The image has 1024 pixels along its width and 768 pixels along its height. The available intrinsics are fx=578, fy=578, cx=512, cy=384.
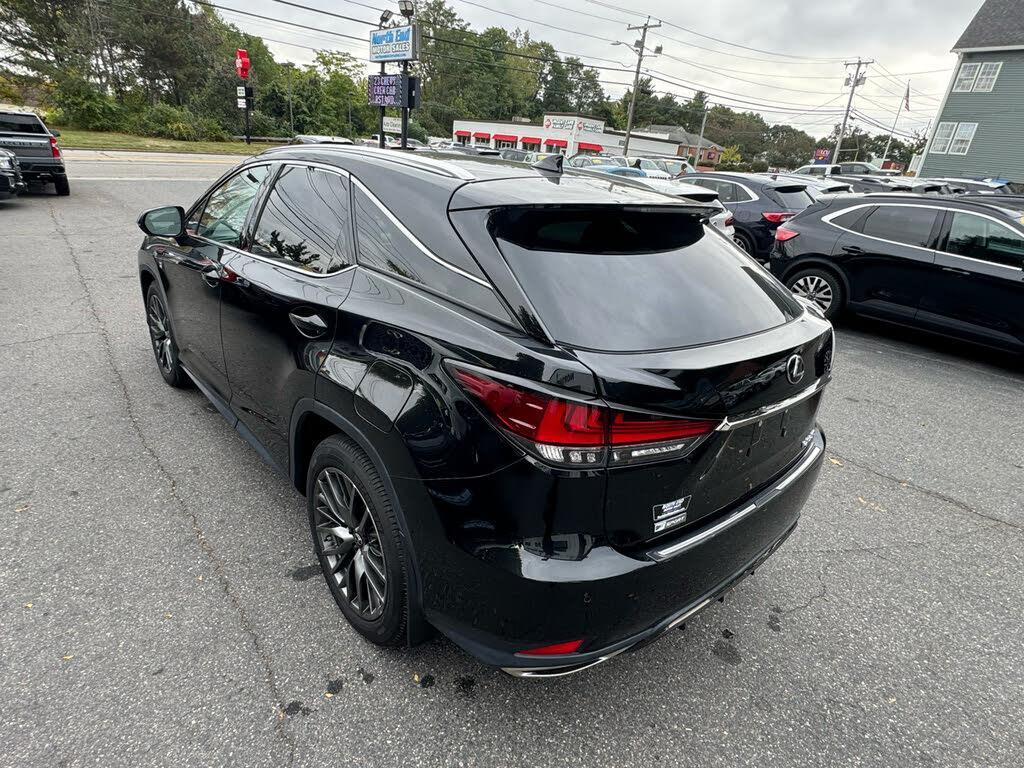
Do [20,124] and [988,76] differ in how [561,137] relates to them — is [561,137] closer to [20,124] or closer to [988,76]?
[988,76]

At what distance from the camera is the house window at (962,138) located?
99.0 ft

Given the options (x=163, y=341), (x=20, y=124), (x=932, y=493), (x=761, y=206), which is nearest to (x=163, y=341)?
(x=163, y=341)

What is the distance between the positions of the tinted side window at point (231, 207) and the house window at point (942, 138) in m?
39.2

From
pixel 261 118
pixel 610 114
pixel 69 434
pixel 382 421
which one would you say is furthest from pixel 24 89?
pixel 610 114

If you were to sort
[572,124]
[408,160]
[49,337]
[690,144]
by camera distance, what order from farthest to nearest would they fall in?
1. [690,144]
2. [572,124]
3. [49,337]
4. [408,160]

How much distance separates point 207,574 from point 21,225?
10093 millimetres

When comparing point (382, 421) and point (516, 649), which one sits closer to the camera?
point (516, 649)

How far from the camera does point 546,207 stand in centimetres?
183

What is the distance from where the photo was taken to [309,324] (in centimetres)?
222

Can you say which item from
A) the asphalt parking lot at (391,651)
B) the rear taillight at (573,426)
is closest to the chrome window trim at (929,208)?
the asphalt parking lot at (391,651)

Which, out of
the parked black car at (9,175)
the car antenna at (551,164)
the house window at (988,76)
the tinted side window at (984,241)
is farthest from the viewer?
the house window at (988,76)

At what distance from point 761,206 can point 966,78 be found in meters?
30.6

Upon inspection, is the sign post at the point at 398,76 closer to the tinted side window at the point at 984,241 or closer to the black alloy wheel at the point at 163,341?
the black alloy wheel at the point at 163,341

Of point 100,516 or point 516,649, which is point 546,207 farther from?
point 100,516
